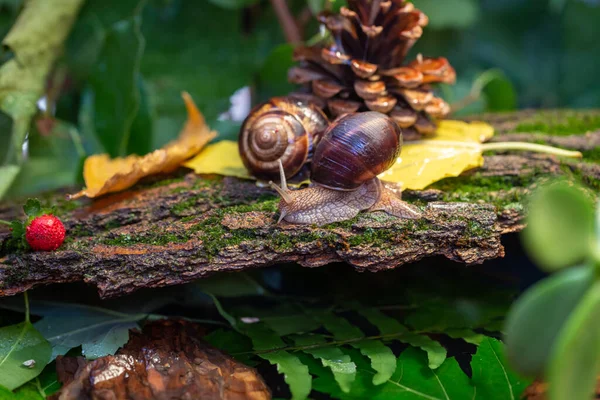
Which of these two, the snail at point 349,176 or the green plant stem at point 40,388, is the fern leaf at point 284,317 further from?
the green plant stem at point 40,388

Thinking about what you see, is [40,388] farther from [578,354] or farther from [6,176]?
[578,354]

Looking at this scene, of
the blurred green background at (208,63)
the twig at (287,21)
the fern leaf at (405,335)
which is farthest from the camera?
the twig at (287,21)

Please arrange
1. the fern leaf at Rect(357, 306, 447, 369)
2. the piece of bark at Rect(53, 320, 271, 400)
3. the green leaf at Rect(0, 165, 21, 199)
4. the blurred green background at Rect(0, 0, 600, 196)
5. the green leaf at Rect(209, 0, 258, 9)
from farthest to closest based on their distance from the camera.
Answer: the green leaf at Rect(209, 0, 258, 9) → the blurred green background at Rect(0, 0, 600, 196) → the green leaf at Rect(0, 165, 21, 199) → the fern leaf at Rect(357, 306, 447, 369) → the piece of bark at Rect(53, 320, 271, 400)

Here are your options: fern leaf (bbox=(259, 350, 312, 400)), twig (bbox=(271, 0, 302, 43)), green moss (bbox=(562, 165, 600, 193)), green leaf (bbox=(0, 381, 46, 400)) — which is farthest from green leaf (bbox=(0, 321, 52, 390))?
twig (bbox=(271, 0, 302, 43))

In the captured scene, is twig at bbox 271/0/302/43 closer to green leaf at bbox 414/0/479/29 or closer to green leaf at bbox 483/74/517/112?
green leaf at bbox 414/0/479/29

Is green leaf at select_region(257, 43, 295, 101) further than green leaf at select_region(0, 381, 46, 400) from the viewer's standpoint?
Yes

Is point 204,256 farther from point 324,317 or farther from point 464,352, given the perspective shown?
point 464,352

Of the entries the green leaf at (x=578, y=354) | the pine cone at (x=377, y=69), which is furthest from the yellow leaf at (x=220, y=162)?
the green leaf at (x=578, y=354)
